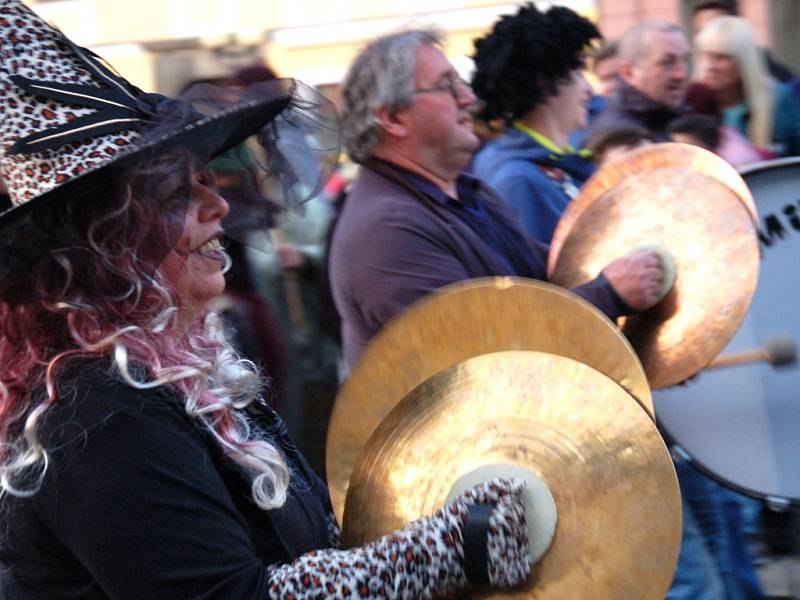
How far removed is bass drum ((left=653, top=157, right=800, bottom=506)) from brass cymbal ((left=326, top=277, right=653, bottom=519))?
1.31 metres

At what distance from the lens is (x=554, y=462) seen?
5.08ft

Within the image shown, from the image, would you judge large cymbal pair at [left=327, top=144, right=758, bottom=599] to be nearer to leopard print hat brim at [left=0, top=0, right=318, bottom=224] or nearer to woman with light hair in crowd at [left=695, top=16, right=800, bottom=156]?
leopard print hat brim at [left=0, top=0, right=318, bottom=224]

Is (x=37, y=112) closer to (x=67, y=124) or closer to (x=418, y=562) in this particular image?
(x=67, y=124)

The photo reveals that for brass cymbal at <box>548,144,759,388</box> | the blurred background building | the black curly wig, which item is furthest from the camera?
the blurred background building

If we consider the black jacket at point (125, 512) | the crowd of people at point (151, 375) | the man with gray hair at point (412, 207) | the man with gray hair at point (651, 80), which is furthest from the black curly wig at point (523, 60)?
the black jacket at point (125, 512)

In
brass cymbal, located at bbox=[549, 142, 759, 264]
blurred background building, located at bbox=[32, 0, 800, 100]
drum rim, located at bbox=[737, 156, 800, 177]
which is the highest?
brass cymbal, located at bbox=[549, 142, 759, 264]

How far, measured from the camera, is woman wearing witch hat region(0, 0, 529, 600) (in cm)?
137

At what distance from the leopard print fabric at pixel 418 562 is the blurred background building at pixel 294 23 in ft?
25.5

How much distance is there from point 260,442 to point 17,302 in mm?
360

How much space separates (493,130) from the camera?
12.9ft

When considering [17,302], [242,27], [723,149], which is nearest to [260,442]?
[17,302]

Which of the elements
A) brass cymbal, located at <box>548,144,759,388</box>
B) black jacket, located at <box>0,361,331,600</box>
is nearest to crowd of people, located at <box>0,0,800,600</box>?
black jacket, located at <box>0,361,331,600</box>

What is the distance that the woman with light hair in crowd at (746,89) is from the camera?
15.7ft

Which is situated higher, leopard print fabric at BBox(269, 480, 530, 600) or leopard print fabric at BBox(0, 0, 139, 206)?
leopard print fabric at BBox(0, 0, 139, 206)
